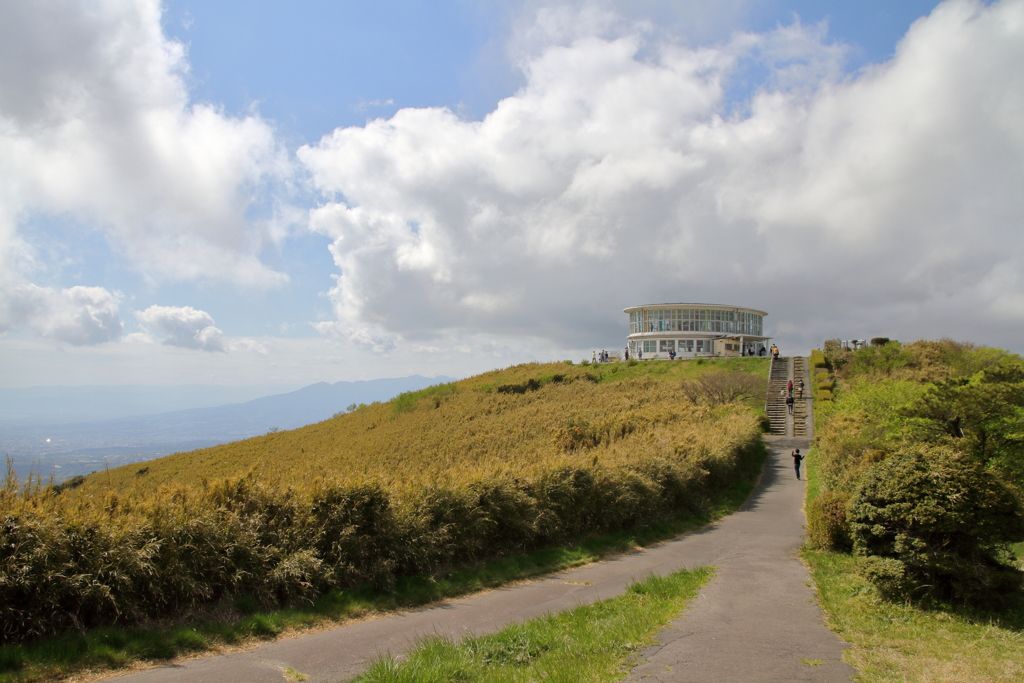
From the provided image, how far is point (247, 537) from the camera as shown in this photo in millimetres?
7812

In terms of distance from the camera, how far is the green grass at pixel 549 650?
204 inches

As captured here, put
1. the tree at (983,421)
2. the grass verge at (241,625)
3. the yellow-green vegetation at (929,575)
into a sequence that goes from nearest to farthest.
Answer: the grass verge at (241,625), the yellow-green vegetation at (929,575), the tree at (983,421)

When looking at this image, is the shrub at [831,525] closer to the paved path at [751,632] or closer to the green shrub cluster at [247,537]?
the paved path at [751,632]

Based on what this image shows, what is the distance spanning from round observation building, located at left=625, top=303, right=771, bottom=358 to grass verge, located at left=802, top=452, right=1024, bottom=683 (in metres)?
55.2

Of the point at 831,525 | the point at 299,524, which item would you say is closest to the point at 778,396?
the point at 831,525

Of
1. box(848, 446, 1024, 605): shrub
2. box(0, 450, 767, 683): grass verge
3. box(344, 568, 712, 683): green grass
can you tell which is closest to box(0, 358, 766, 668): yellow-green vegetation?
box(0, 450, 767, 683): grass verge

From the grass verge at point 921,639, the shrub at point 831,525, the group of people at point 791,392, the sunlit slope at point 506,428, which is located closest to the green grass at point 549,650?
the grass verge at point 921,639

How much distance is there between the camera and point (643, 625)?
23.4 feet

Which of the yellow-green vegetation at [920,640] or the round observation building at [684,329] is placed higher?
the round observation building at [684,329]

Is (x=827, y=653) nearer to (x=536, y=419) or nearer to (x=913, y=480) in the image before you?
(x=913, y=480)

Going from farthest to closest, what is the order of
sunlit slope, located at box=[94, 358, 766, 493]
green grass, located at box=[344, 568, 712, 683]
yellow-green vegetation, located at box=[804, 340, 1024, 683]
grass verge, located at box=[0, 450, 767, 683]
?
sunlit slope, located at box=[94, 358, 766, 493] < yellow-green vegetation, located at box=[804, 340, 1024, 683] < grass verge, located at box=[0, 450, 767, 683] < green grass, located at box=[344, 568, 712, 683]

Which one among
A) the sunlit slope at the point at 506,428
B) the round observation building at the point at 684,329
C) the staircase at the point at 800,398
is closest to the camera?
the sunlit slope at the point at 506,428

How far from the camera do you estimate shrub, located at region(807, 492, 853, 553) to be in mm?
12109

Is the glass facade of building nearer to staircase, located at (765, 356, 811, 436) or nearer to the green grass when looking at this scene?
staircase, located at (765, 356, 811, 436)
